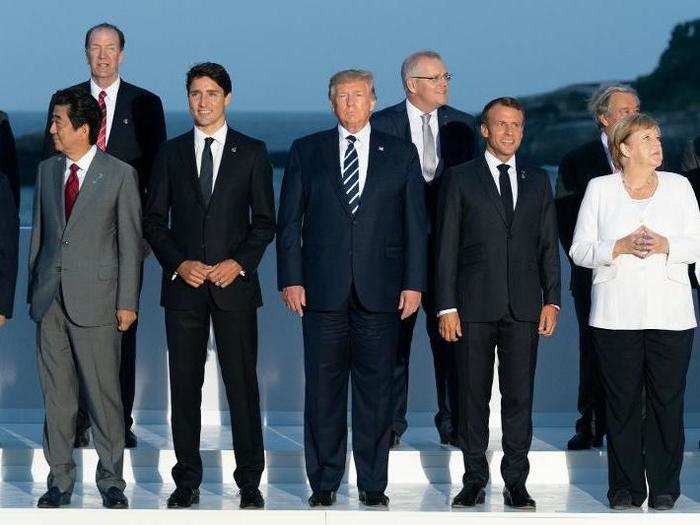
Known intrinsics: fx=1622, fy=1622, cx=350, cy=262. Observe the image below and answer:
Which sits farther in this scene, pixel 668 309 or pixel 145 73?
pixel 145 73

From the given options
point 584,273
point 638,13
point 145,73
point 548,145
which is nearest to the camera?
point 584,273

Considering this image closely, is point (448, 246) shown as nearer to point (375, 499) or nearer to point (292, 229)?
point (292, 229)

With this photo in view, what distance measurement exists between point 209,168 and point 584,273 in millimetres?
1552

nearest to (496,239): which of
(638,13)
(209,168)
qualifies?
(209,168)

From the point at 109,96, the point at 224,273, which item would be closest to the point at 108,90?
the point at 109,96

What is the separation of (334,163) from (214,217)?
1.53ft

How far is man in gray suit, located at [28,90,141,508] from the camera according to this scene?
5.68 meters

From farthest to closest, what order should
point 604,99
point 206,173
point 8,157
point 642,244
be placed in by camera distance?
1. point 8,157
2. point 604,99
3. point 206,173
4. point 642,244

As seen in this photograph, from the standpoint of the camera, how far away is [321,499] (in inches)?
226

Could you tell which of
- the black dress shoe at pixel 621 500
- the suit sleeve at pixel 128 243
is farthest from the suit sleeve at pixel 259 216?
the black dress shoe at pixel 621 500

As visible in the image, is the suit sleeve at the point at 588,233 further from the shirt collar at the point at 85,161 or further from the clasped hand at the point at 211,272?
the shirt collar at the point at 85,161

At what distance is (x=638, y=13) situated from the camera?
19.7 meters

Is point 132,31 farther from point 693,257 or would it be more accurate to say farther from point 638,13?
point 693,257

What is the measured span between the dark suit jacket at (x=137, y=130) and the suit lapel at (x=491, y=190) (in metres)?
1.37
